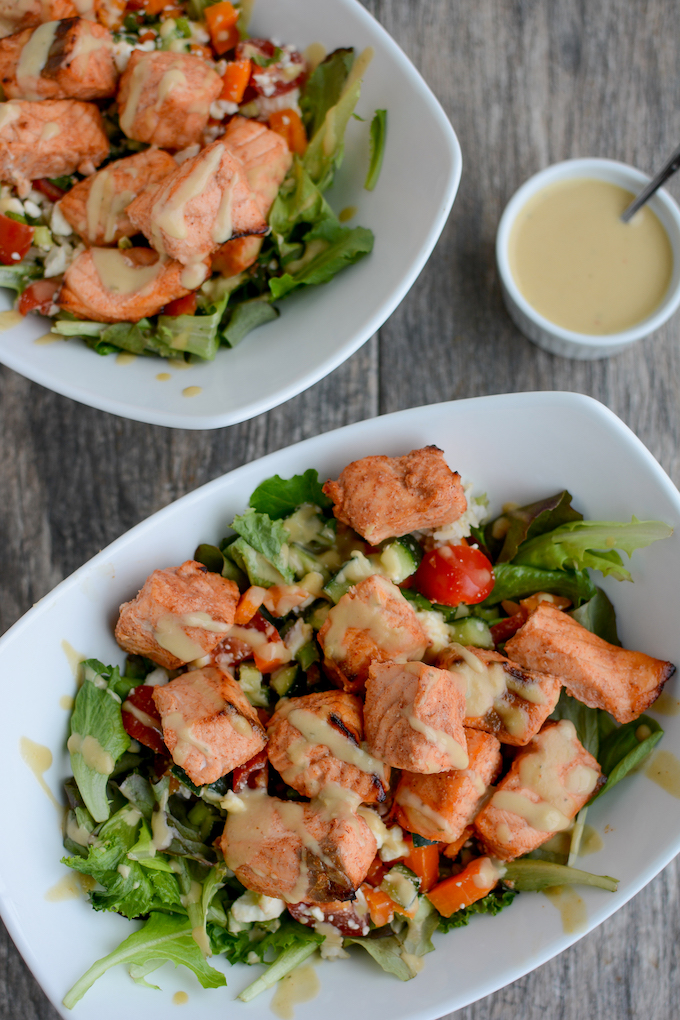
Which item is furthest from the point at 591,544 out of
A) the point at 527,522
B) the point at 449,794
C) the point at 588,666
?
the point at 449,794

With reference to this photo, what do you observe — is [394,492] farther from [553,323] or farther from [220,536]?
[553,323]

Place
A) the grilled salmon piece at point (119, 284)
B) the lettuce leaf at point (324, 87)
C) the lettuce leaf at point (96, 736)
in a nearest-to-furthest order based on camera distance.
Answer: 1. the lettuce leaf at point (96, 736)
2. the grilled salmon piece at point (119, 284)
3. the lettuce leaf at point (324, 87)

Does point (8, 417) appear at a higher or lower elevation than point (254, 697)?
higher

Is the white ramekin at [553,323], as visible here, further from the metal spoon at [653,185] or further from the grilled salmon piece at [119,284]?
the grilled salmon piece at [119,284]

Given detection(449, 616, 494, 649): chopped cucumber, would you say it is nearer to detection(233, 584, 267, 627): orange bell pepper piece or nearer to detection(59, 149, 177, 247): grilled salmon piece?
detection(233, 584, 267, 627): orange bell pepper piece

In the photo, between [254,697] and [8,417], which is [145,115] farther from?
[254,697]

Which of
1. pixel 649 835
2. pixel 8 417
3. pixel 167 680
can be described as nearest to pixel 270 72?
pixel 8 417

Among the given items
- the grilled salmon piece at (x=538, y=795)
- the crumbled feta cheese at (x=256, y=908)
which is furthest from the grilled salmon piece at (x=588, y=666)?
the crumbled feta cheese at (x=256, y=908)
